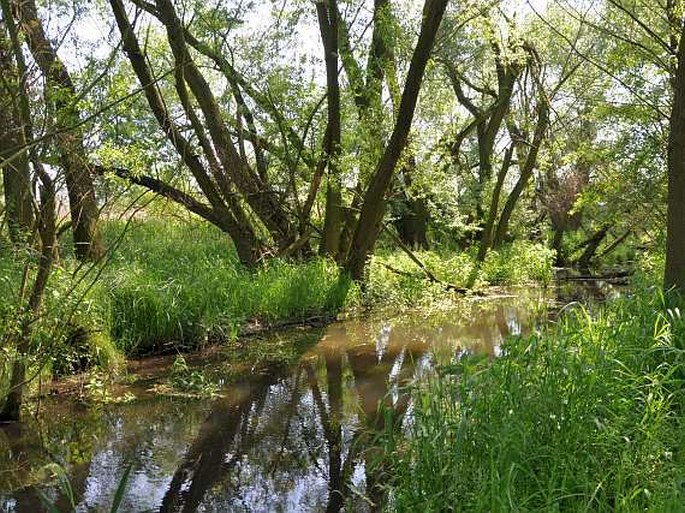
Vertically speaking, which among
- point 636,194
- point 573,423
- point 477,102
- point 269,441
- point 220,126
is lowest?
point 269,441

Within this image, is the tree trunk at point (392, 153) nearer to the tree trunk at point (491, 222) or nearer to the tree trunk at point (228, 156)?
the tree trunk at point (228, 156)

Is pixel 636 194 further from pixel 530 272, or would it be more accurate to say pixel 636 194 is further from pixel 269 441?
pixel 269 441

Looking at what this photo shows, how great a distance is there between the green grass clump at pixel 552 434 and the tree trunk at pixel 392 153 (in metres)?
6.52

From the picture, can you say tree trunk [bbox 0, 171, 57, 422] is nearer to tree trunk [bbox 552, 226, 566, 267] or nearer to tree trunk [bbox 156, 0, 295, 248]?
tree trunk [bbox 156, 0, 295, 248]

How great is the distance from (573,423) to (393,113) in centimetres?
990

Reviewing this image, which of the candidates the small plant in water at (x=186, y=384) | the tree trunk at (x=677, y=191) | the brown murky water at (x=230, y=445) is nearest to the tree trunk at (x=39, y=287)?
the brown murky water at (x=230, y=445)

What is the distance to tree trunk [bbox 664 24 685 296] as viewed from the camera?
5883 mm

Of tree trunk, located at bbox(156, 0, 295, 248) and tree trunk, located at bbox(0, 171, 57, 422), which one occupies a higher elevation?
tree trunk, located at bbox(156, 0, 295, 248)

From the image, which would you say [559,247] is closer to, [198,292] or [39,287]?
[198,292]

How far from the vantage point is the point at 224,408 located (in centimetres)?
639

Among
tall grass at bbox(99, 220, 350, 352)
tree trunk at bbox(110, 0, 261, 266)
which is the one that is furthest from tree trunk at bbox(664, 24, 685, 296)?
tree trunk at bbox(110, 0, 261, 266)

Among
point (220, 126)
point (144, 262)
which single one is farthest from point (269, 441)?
point (220, 126)

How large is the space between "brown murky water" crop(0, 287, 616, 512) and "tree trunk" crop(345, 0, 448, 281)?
4.13m

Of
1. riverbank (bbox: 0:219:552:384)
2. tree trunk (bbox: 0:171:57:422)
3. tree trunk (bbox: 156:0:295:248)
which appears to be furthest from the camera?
tree trunk (bbox: 156:0:295:248)
